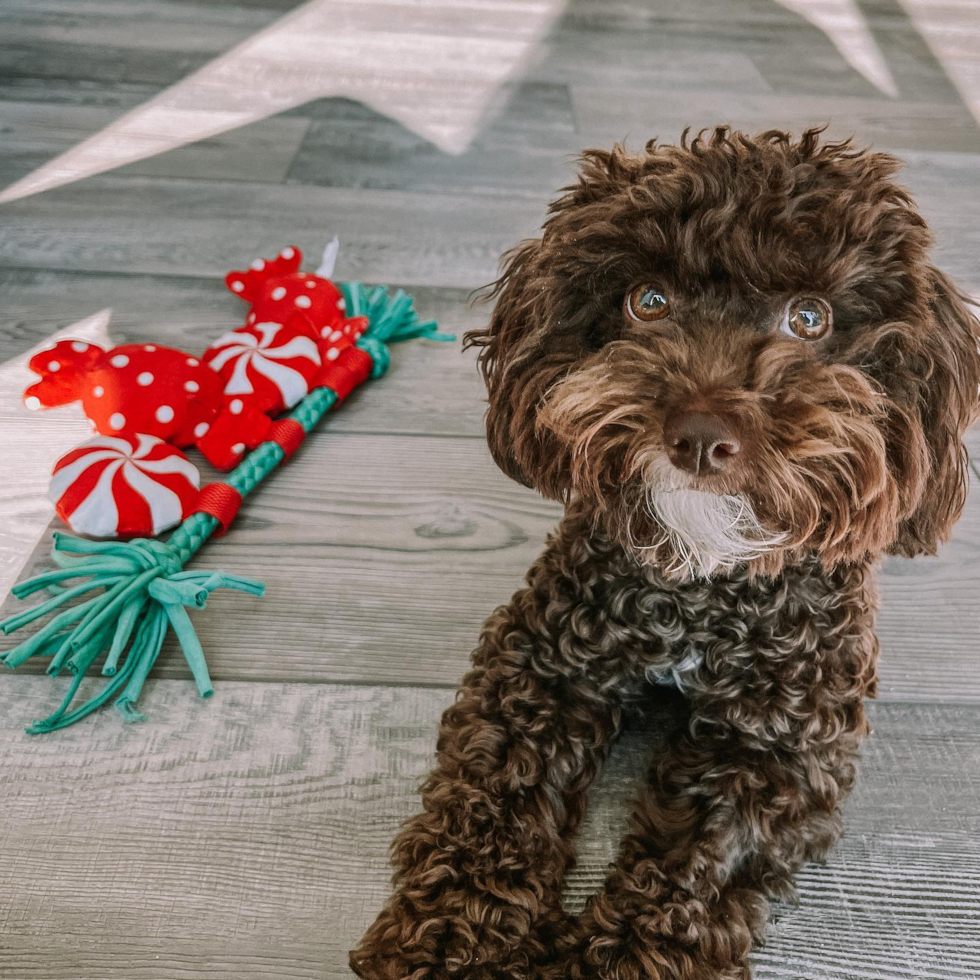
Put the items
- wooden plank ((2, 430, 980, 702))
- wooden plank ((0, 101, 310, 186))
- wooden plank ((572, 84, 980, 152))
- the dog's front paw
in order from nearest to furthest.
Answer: the dog's front paw → wooden plank ((2, 430, 980, 702)) → wooden plank ((0, 101, 310, 186)) → wooden plank ((572, 84, 980, 152))

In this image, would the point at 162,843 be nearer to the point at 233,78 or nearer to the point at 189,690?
the point at 189,690

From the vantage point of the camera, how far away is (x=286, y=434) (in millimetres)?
1981

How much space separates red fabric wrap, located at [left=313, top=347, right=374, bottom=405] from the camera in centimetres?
212

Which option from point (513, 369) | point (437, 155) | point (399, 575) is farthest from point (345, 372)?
point (437, 155)

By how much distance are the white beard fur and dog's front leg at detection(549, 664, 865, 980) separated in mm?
278

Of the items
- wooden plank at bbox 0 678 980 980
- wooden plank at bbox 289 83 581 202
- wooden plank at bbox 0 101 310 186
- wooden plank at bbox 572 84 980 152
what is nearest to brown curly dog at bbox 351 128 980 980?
wooden plank at bbox 0 678 980 980

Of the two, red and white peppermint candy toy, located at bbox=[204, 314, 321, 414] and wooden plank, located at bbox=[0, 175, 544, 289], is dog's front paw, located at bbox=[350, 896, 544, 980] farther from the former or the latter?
wooden plank, located at bbox=[0, 175, 544, 289]

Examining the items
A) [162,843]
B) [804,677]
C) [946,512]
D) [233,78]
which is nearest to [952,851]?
[804,677]

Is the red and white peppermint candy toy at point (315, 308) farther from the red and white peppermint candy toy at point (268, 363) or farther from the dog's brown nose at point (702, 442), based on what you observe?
the dog's brown nose at point (702, 442)

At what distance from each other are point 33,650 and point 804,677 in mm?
1256

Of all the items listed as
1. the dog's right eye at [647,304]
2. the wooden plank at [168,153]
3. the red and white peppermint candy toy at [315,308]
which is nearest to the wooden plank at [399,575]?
the red and white peppermint candy toy at [315,308]

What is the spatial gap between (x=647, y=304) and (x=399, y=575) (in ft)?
2.72

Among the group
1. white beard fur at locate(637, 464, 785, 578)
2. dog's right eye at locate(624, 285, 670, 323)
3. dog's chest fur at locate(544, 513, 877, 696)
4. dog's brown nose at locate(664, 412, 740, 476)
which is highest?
dog's right eye at locate(624, 285, 670, 323)

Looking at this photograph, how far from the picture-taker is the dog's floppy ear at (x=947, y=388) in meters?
1.15
